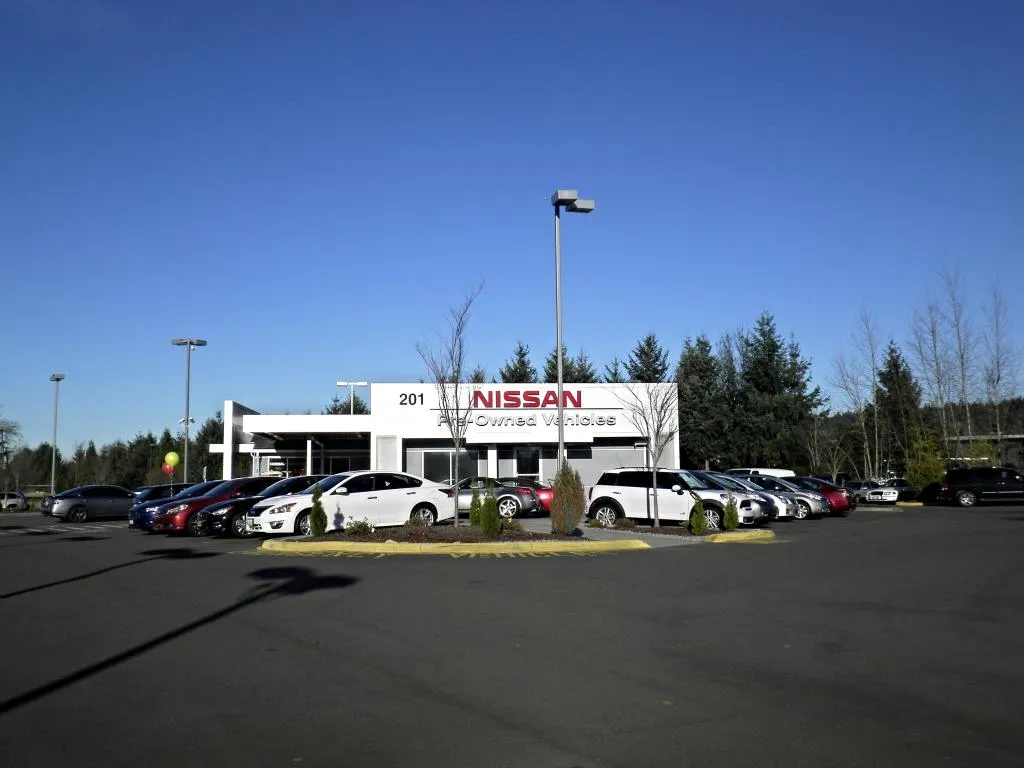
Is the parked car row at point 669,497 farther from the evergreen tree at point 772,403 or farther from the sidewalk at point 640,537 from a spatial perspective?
the evergreen tree at point 772,403

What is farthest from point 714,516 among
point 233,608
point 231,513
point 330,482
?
point 233,608

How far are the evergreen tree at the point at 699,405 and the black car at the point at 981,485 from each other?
23.5m

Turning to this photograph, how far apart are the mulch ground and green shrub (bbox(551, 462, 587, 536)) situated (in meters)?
0.53

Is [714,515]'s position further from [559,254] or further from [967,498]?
[967,498]

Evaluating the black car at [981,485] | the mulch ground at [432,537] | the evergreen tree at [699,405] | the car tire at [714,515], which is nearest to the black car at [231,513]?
the mulch ground at [432,537]

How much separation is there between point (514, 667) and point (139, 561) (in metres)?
11.7

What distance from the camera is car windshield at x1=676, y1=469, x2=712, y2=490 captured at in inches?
945

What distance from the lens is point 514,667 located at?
25.0ft

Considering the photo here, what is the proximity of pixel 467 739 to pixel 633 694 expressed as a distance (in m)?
1.62

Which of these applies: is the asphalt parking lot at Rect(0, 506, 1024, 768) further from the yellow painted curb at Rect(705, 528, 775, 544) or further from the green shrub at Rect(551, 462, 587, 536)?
the yellow painted curb at Rect(705, 528, 775, 544)

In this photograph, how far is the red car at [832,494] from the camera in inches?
1355

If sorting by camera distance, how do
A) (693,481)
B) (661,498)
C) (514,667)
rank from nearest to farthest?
(514,667) < (661,498) < (693,481)

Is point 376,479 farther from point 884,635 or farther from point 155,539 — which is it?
point 884,635

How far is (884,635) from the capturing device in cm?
909
